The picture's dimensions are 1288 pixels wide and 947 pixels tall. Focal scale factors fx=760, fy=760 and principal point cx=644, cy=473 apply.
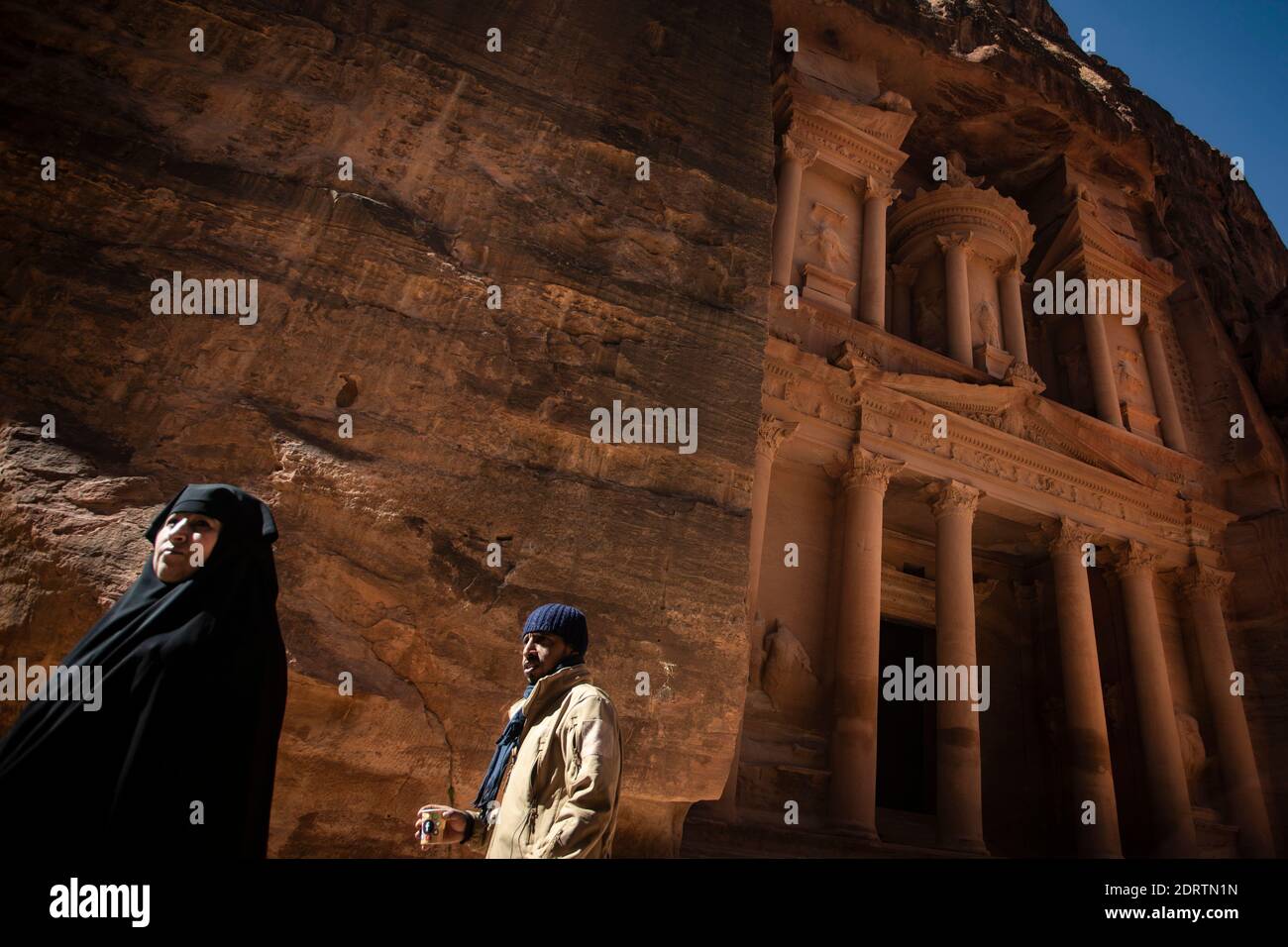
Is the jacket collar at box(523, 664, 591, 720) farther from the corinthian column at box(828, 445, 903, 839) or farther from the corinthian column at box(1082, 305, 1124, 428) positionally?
the corinthian column at box(1082, 305, 1124, 428)

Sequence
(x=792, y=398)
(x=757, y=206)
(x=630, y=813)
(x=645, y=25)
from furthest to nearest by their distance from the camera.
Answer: (x=792, y=398)
(x=645, y=25)
(x=757, y=206)
(x=630, y=813)

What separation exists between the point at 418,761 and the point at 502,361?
7.80 feet

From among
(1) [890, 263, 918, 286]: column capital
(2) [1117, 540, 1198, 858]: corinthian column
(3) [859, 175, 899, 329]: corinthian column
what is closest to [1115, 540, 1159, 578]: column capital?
(2) [1117, 540, 1198, 858]: corinthian column

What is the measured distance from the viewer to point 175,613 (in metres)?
2.02

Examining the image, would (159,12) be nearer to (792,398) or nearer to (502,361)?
(502,361)

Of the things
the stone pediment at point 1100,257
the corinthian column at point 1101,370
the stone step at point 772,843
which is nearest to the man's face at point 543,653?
the stone step at point 772,843

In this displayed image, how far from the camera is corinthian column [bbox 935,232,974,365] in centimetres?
1430

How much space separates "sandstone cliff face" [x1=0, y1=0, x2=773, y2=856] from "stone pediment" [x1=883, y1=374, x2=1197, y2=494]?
7.76m

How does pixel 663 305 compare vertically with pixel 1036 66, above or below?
below

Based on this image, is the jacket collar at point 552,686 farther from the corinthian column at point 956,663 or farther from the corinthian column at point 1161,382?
the corinthian column at point 1161,382

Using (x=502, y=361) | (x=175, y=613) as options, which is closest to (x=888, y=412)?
(x=502, y=361)

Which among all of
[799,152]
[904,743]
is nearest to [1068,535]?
[904,743]

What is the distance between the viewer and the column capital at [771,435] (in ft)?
35.3

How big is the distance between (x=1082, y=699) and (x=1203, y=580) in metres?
4.20
